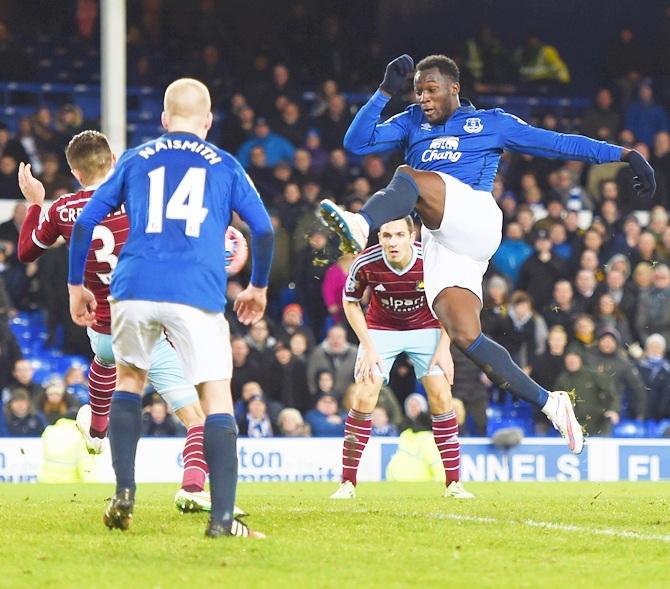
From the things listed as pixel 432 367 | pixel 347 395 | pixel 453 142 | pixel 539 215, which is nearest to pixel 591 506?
pixel 432 367

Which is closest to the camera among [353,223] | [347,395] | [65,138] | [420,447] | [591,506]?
[353,223]

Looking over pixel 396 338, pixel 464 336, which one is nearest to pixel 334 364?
pixel 396 338

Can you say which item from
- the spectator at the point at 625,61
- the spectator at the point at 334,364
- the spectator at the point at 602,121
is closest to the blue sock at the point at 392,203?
the spectator at the point at 334,364

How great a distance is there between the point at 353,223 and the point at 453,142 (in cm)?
138

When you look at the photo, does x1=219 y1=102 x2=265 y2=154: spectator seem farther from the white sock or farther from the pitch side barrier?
the white sock

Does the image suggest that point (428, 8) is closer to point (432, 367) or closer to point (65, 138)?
point (65, 138)

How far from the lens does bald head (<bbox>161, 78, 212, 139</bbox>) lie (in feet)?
23.8

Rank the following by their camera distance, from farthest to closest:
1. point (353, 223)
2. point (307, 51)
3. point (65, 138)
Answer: point (307, 51) → point (65, 138) → point (353, 223)

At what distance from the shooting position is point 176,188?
707 cm

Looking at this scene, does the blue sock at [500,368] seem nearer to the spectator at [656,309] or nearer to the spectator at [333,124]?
the spectator at [656,309]

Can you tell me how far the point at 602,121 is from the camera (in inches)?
881

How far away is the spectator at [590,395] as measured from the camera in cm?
1683

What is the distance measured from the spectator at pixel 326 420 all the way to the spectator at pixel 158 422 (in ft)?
5.30

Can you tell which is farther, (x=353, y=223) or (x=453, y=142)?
(x=453, y=142)
